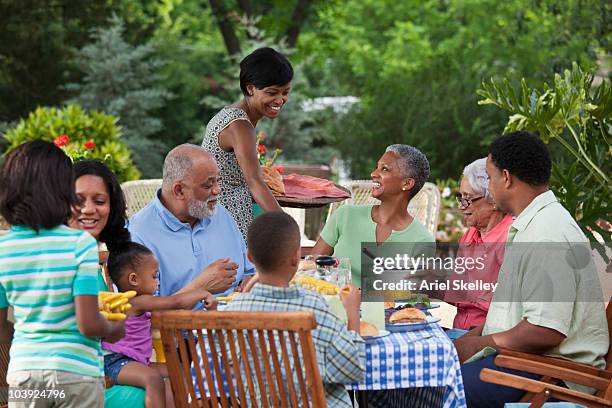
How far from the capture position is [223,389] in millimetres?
3146

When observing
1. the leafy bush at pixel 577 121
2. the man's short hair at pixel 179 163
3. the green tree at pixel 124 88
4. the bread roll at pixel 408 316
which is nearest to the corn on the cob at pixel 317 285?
the bread roll at pixel 408 316

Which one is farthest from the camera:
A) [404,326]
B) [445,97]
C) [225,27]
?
[225,27]

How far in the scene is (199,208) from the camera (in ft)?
13.8

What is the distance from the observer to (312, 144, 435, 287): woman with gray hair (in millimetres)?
4730

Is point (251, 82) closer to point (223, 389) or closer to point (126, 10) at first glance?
point (223, 389)

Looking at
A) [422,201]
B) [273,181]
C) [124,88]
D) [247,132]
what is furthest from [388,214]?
[124,88]

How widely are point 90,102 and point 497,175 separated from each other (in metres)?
11.9

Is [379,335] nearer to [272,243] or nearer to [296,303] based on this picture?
[296,303]

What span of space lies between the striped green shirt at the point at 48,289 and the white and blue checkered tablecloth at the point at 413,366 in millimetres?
914

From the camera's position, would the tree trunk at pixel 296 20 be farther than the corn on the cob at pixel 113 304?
Yes

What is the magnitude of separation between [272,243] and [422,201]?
4.17 meters

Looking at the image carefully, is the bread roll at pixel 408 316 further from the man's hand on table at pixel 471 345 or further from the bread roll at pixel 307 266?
the bread roll at pixel 307 266

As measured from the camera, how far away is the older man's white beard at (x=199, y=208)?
420 centimetres

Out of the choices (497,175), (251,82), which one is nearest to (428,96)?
(251,82)
